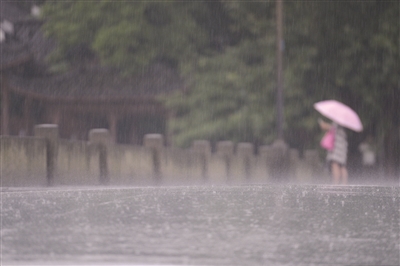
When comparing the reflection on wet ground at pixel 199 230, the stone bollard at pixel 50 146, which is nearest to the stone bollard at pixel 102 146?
the stone bollard at pixel 50 146

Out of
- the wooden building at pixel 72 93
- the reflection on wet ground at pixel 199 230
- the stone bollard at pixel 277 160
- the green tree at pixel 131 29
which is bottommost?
the reflection on wet ground at pixel 199 230

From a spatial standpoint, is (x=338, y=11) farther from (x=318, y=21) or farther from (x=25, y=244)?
(x=25, y=244)

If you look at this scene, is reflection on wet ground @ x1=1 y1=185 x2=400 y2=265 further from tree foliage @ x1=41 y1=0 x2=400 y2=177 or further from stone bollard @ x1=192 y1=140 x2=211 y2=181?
tree foliage @ x1=41 y1=0 x2=400 y2=177

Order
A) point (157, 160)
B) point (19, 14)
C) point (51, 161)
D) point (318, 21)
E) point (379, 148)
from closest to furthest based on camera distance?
1. point (51, 161)
2. point (157, 160)
3. point (318, 21)
4. point (379, 148)
5. point (19, 14)

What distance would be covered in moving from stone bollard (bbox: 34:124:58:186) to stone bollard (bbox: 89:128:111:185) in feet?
4.92

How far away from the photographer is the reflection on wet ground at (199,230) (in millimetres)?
5867

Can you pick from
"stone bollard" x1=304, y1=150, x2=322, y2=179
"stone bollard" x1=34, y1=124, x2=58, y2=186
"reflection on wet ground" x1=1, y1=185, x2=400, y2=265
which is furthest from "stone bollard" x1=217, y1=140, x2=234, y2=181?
"reflection on wet ground" x1=1, y1=185, x2=400, y2=265

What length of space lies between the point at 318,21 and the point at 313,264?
2723 cm

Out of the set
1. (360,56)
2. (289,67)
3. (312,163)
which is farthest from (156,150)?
(360,56)

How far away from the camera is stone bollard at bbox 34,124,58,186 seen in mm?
14104

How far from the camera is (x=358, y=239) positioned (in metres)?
6.75

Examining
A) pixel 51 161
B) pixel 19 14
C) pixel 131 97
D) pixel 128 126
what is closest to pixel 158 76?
pixel 131 97

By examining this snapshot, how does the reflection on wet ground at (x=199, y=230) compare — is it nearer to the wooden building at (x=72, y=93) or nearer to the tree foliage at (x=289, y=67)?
the tree foliage at (x=289, y=67)

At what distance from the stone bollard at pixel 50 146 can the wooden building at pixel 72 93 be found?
26.2 meters
